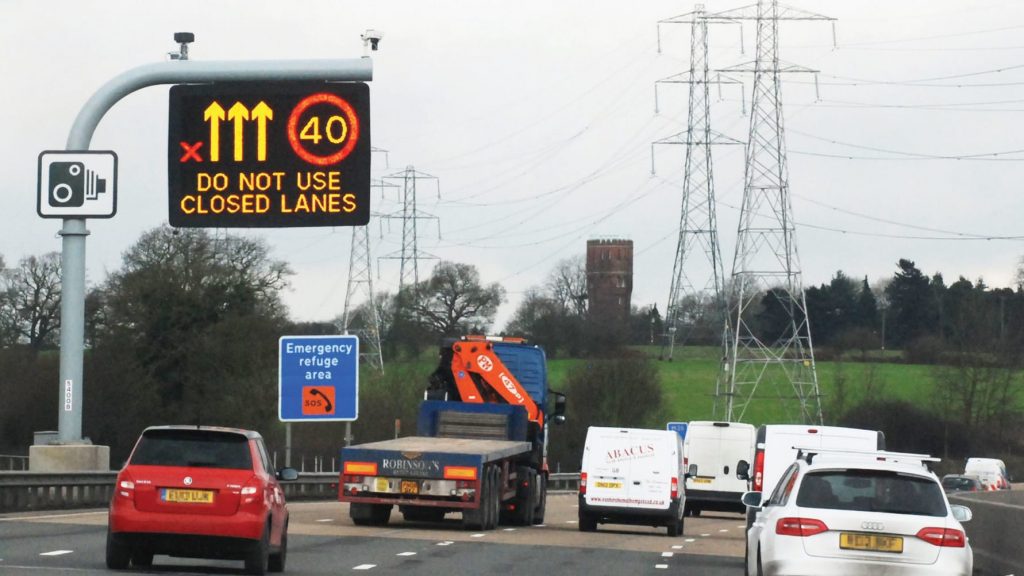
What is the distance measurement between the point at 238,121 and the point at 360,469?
823 centimetres

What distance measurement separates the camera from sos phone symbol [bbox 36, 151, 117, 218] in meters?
24.0

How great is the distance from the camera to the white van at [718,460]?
147 ft

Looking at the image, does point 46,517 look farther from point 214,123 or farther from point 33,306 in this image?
point 33,306

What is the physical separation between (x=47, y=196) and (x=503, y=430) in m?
11.6

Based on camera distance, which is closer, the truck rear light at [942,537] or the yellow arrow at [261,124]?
the truck rear light at [942,537]

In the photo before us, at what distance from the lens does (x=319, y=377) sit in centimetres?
3622

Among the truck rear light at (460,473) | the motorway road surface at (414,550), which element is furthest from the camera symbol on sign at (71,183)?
the truck rear light at (460,473)

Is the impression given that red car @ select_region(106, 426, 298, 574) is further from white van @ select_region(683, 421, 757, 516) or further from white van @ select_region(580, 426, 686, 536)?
white van @ select_region(683, 421, 757, 516)

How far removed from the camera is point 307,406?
36000 millimetres

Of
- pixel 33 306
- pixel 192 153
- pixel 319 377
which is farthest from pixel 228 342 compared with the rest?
pixel 192 153

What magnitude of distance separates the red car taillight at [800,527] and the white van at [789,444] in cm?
1155

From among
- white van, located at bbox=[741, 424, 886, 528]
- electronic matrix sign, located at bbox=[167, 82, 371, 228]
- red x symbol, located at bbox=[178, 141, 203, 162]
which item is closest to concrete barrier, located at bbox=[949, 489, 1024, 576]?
white van, located at bbox=[741, 424, 886, 528]

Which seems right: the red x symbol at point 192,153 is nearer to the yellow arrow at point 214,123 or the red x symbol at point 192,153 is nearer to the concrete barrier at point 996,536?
the yellow arrow at point 214,123

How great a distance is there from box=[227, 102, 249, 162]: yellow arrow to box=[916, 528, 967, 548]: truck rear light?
35.4 ft
